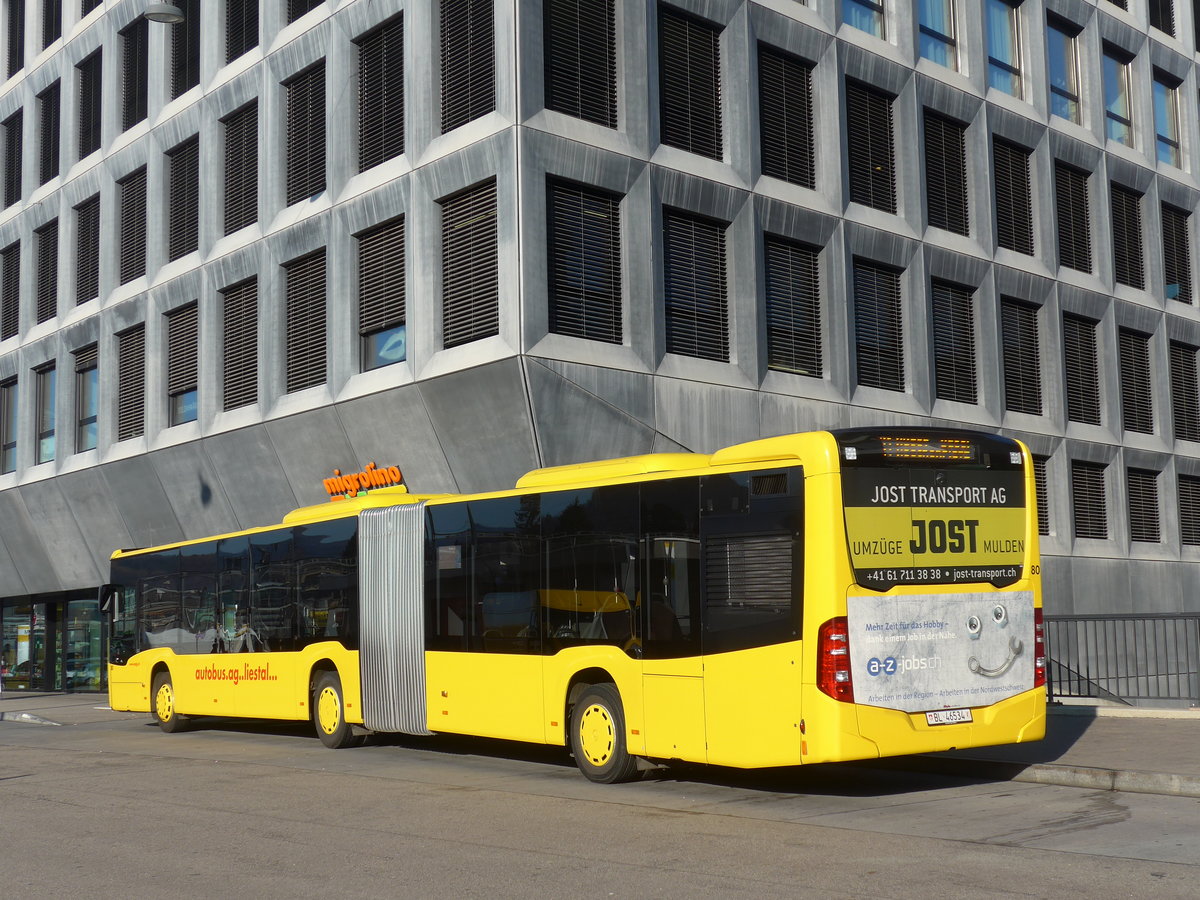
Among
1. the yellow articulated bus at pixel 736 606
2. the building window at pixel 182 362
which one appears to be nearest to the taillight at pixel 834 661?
the yellow articulated bus at pixel 736 606

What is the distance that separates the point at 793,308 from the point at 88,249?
58.9 ft

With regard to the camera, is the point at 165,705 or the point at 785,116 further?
the point at 785,116

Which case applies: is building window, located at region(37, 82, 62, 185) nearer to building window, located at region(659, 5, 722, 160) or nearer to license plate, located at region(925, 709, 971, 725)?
building window, located at region(659, 5, 722, 160)

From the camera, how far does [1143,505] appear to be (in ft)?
109

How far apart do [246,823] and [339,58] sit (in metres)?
17.4

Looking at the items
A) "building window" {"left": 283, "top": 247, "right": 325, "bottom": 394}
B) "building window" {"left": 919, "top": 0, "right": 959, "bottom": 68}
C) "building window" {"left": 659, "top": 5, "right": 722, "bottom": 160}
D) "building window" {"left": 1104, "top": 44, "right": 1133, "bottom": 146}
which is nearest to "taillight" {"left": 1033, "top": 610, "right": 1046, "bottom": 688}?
"building window" {"left": 659, "top": 5, "right": 722, "bottom": 160}

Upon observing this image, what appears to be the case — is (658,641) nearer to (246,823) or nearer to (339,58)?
(246,823)

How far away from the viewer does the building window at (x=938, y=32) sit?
29.0 m

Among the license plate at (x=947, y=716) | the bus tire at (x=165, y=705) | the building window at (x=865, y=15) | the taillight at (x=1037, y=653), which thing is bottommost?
the bus tire at (x=165, y=705)

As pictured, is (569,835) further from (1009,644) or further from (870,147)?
(870,147)

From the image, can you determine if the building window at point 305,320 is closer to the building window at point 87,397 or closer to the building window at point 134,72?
the building window at point 134,72

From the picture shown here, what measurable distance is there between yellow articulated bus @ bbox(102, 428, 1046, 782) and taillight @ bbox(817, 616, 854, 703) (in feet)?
0.05

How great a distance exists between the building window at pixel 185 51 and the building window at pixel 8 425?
1065cm

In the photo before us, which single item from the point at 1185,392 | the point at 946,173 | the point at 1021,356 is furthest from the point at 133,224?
the point at 1185,392
